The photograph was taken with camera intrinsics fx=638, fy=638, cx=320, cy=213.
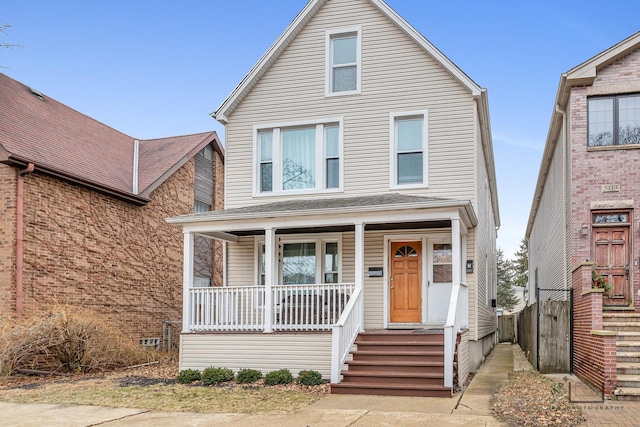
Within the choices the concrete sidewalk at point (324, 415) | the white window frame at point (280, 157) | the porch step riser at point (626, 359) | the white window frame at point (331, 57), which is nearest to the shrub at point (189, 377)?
the concrete sidewalk at point (324, 415)

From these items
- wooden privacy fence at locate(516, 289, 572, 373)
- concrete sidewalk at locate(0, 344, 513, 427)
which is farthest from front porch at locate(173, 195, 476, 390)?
wooden privacy fence at locate(516, 289, 572, 373)

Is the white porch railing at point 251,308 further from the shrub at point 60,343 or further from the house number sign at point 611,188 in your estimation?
the house number sign at point 611,188

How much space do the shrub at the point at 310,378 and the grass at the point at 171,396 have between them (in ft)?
1.17

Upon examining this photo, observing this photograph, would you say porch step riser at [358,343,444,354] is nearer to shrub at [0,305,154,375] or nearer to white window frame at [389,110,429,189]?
white window frame at [389,110,429,189]

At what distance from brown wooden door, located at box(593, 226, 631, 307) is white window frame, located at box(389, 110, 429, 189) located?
3.91m

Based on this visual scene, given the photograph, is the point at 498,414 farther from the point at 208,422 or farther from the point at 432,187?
the point at 432,187

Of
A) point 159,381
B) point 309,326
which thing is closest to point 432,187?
point 309,326

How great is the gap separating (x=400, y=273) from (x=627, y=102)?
20.6 ft

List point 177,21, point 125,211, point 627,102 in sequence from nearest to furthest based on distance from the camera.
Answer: point 627,102 → point 125,211 → point 177,21

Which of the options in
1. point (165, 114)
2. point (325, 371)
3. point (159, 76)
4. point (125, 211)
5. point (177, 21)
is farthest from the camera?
point (165, 114)

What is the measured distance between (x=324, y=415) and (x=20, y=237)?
8998 millimetres

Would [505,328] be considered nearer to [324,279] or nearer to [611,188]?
[611,188]

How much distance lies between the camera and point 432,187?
14.2 metres

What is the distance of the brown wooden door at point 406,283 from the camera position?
14219 mm
